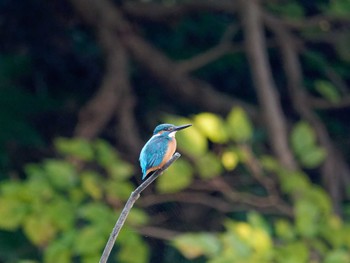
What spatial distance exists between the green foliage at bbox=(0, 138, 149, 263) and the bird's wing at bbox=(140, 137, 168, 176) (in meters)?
2.29

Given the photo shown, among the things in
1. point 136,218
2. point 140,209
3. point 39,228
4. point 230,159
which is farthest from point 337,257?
point 39,228

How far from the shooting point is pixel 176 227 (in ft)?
14.7

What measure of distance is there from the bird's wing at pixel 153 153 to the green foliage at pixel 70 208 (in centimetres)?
229

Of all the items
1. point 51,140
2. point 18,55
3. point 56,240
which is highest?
point 18,55

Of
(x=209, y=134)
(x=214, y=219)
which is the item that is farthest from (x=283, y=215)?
(x=209, y=134)

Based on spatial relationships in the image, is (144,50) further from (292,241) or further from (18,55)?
(292,241)

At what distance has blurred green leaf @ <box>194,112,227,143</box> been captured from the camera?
12.8 ft

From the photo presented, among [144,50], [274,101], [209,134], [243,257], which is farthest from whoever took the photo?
[144,50]

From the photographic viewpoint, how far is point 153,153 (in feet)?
4.91

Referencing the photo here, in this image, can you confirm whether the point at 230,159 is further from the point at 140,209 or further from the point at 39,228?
the point at 39,228

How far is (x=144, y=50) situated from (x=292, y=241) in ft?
4.11

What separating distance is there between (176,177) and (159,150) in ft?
7.92

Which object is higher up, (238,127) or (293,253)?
(238,127)

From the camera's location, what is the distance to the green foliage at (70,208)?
384 cm
